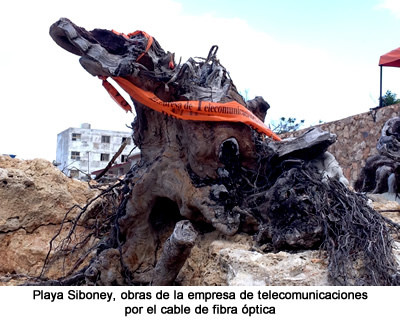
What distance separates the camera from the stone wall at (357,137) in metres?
11.6

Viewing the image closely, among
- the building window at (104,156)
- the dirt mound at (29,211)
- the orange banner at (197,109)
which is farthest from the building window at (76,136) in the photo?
the orange banner at (197,109)

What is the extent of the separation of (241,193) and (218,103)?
0.88 m

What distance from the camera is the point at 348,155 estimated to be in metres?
12.6

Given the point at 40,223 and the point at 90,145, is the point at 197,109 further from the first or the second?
the point at 90,145

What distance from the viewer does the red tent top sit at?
11.5 metres

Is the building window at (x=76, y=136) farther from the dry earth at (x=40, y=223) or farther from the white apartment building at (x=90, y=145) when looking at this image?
the dry earth at (x=40, y=223)

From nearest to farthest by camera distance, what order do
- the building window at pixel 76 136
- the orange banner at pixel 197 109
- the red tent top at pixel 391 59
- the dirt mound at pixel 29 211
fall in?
the orange banner at pixel 197 109
the dirt mound at pixel 29 211
the red tent top at pixel 391 59
the building window at pixel 76 136

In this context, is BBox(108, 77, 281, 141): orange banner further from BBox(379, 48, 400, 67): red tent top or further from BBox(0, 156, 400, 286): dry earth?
BBox(379, 48, 400, 67): red tent top

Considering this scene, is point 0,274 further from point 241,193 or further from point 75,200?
point 241,193

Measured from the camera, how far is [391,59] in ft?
38.1

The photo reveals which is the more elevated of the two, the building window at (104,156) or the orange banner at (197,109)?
the building window at (104,156)

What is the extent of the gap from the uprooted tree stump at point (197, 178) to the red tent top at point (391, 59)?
7.73 m

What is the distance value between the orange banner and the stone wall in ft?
24.5

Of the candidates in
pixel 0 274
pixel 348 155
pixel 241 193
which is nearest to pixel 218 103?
pixel 241 193
